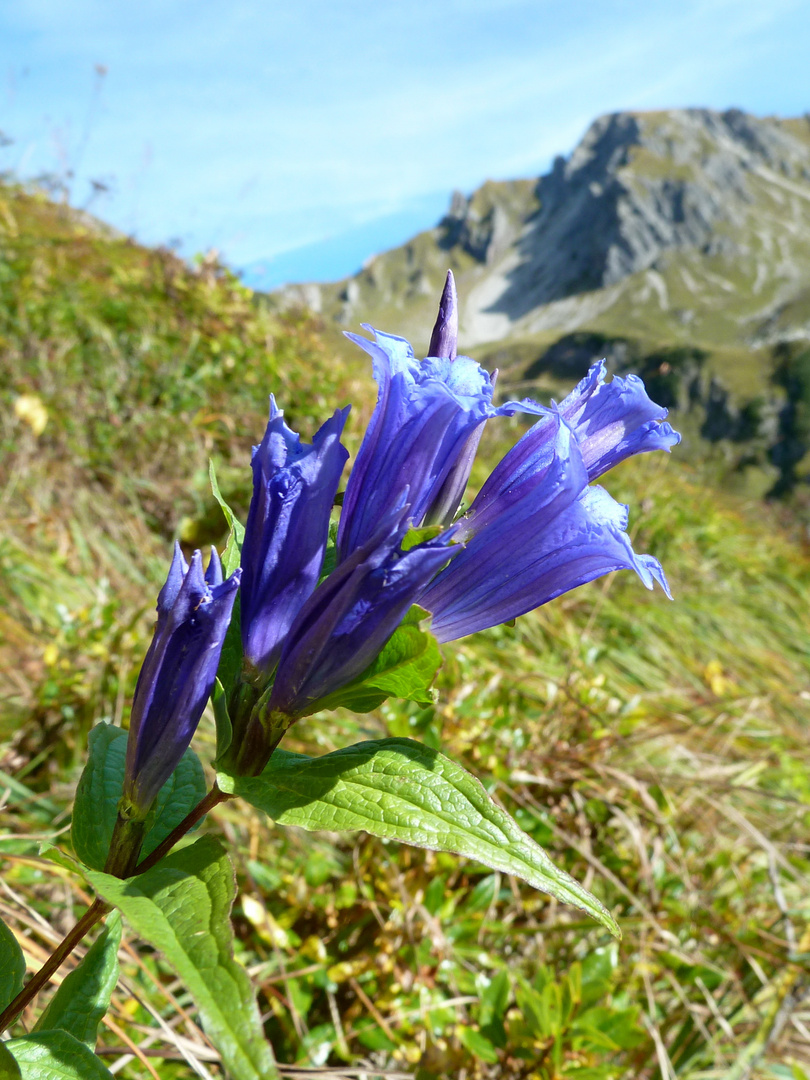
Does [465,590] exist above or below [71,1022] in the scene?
above

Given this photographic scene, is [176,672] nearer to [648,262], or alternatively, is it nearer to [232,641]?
[232,641]

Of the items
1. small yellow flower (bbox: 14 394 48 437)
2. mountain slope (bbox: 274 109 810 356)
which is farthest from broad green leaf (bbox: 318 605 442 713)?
mountain slope (bbox: 274 109 810 356)

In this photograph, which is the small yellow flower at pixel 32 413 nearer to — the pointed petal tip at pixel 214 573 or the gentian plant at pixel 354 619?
the gentian plant at pixel 354 619

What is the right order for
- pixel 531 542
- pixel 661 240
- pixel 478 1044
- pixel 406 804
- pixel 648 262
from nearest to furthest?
1. pixel 406 804
2. pixel 531 542
3. pixel 478 1044
4. pixel 648 262
5. pixel 661 240

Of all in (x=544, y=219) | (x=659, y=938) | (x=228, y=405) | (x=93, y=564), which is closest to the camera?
(x=659, y=938)

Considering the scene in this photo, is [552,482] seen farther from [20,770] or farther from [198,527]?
[198,527]

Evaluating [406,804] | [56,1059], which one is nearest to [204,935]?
[406,804]

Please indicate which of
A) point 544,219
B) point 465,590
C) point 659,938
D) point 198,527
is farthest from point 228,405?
point 544,219
